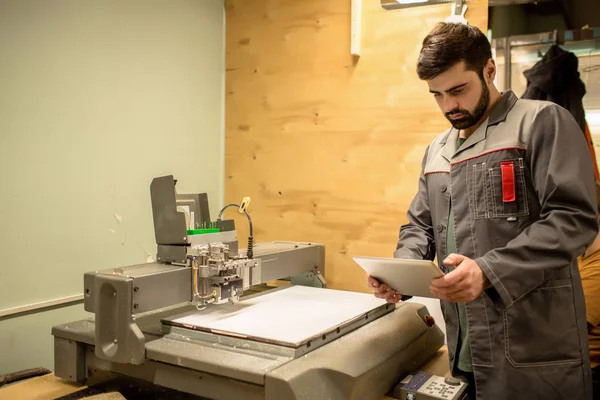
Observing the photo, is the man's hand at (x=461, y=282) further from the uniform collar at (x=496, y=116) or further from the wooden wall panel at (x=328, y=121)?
the wooden wall panel at (x=328, y=121)

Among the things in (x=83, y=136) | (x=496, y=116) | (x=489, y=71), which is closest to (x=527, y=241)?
(x=496, y=116)

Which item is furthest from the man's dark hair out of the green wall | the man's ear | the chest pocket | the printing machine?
the green wall

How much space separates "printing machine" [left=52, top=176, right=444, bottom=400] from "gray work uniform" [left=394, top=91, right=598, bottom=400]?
24 cm

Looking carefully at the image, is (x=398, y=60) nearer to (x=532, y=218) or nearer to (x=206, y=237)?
(x=532, y=218)

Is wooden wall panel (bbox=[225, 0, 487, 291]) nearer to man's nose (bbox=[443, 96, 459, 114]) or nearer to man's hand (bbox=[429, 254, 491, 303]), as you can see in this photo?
man's nose (bbox=[443, 96, 459, 114])

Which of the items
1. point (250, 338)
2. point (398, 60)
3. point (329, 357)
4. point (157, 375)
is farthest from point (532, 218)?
point (398, 60)

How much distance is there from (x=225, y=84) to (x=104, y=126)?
82 centimetres

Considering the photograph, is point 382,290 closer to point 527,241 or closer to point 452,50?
point 527,241

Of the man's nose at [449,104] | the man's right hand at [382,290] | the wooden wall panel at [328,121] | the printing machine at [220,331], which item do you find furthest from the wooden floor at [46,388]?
the wooden wall panel at [328,121]

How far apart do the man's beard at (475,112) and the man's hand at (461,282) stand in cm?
44

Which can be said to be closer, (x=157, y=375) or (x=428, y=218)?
(x=157, y=375)

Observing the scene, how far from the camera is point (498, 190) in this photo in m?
1.34

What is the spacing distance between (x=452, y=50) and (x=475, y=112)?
0.19 metres

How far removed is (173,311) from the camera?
59.7 inches
